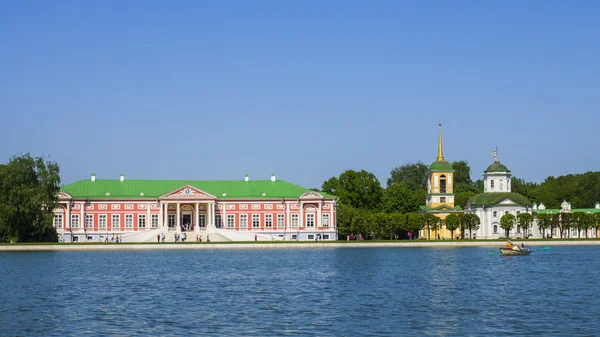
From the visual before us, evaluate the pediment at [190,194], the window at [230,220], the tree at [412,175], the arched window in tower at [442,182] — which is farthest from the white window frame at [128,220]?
the tree at [412,175]

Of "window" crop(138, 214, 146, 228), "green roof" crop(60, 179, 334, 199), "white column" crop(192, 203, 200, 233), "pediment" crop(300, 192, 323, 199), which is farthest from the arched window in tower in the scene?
"window" crop(138, 214, 146, 228)

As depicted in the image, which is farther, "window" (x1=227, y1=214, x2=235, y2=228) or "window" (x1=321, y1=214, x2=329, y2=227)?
"window" (x1=321, y1=214, x2=329, y2=227)

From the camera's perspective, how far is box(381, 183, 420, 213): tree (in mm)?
112625

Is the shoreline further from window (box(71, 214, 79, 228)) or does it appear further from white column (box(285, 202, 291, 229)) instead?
white column (box(285, 202, 291, 229))

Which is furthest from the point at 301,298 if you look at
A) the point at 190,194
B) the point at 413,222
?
the point at 190,194

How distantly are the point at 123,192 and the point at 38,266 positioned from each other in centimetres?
4179

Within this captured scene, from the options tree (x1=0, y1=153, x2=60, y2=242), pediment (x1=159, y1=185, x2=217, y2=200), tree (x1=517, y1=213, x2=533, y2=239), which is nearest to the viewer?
tree (x1=0, y1=153, x2=60, y2=242)

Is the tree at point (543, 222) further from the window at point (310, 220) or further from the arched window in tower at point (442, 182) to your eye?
the window at point (310, 220)

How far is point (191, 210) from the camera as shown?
10338cm

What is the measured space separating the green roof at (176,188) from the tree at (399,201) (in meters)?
12.6

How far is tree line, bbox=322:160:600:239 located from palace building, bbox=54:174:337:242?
459cm

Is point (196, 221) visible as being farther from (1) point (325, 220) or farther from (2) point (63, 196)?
(2) point (63, 196)

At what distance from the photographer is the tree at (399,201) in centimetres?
11262

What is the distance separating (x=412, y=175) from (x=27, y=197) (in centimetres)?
9377
